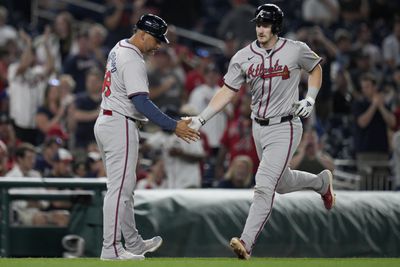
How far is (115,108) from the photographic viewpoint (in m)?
8.38

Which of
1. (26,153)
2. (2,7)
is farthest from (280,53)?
(2,7)

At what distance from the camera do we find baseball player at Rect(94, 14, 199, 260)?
8.25m

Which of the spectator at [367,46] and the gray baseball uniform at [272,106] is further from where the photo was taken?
the spectator at [367,46]

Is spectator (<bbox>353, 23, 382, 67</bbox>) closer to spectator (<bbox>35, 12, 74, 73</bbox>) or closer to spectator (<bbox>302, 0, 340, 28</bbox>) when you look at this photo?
spectator (<bbox>302, 0, 340, 28</bbox>)

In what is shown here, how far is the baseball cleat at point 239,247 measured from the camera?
27.1ft

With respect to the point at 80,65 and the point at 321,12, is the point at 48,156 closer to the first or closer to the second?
the point at 80,65

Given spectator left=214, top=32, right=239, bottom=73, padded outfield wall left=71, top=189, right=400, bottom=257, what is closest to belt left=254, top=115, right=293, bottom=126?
padded outfield wall left=71, top=189, right=400, bottom=257

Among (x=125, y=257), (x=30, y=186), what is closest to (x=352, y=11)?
(x=30, y=186)

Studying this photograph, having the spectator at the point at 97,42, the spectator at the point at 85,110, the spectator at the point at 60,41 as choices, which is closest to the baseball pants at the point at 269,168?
the spectator at the point at 85,110

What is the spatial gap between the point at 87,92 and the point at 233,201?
4.61 meters

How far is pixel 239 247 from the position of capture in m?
8.28

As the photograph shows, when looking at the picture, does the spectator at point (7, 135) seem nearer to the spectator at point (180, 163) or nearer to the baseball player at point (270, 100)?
the spectator at point (180, 163)

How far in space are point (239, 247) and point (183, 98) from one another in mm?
7559

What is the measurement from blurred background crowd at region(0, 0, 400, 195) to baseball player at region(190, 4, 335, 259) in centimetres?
386
